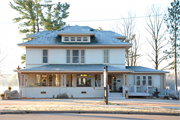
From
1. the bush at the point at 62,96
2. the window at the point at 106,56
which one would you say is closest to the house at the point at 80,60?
the window at the point at 106,56

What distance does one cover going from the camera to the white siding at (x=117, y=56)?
26.6 meters

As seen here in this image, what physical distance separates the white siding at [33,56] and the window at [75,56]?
359cm

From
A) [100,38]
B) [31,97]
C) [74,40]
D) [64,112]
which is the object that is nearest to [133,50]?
[100,38]

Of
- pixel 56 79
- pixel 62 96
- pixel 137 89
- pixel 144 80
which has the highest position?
pixel 56 79

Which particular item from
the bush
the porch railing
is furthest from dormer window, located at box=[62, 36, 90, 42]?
the porch railing

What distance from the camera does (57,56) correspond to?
26.7 meters

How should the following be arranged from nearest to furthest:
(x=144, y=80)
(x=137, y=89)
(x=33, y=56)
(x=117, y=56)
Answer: (x=137, y=89), (x=33, y=56), (x=117, y=56), (x=144, y=80)

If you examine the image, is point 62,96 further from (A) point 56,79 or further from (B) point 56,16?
(B) point 56,16

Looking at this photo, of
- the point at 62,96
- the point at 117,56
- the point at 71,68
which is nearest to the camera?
the point at 62,96

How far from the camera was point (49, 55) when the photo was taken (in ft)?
87.6

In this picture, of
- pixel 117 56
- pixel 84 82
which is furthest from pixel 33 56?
pixel 117 56

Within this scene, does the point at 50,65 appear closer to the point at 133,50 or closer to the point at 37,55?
the point at 37,55

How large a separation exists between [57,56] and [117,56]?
25.5 ft

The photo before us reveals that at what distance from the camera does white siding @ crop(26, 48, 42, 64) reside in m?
26.5
